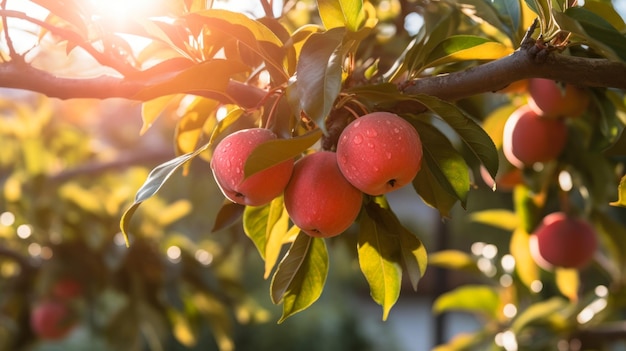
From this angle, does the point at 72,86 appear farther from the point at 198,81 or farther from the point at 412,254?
the point at 412,254

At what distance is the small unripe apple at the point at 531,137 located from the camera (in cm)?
73

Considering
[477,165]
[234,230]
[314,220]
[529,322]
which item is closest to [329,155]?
[314,220]

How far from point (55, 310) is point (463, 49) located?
1.22m

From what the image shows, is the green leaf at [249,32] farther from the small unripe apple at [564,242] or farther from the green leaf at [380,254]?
the small unripe apple at [564,242]

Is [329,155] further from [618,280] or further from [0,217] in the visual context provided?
[0,217]

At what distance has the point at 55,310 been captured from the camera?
4.93 ft

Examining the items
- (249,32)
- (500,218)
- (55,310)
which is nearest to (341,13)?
(249,32)

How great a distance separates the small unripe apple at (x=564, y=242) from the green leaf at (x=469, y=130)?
18.0 inches

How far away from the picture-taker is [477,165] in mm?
767

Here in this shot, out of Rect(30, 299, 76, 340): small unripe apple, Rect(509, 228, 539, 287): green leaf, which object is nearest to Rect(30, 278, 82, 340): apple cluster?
Rect(30, 299, 76, 340): small unripe apple

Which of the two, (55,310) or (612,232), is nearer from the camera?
(612,232)

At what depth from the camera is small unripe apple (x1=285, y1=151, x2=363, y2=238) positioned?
46 centimetres

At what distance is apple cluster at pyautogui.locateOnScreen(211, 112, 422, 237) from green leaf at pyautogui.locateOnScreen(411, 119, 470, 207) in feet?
0.15

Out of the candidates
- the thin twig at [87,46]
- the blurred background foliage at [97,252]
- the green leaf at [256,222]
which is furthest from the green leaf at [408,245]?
the blurred background foliage at [97,252]
